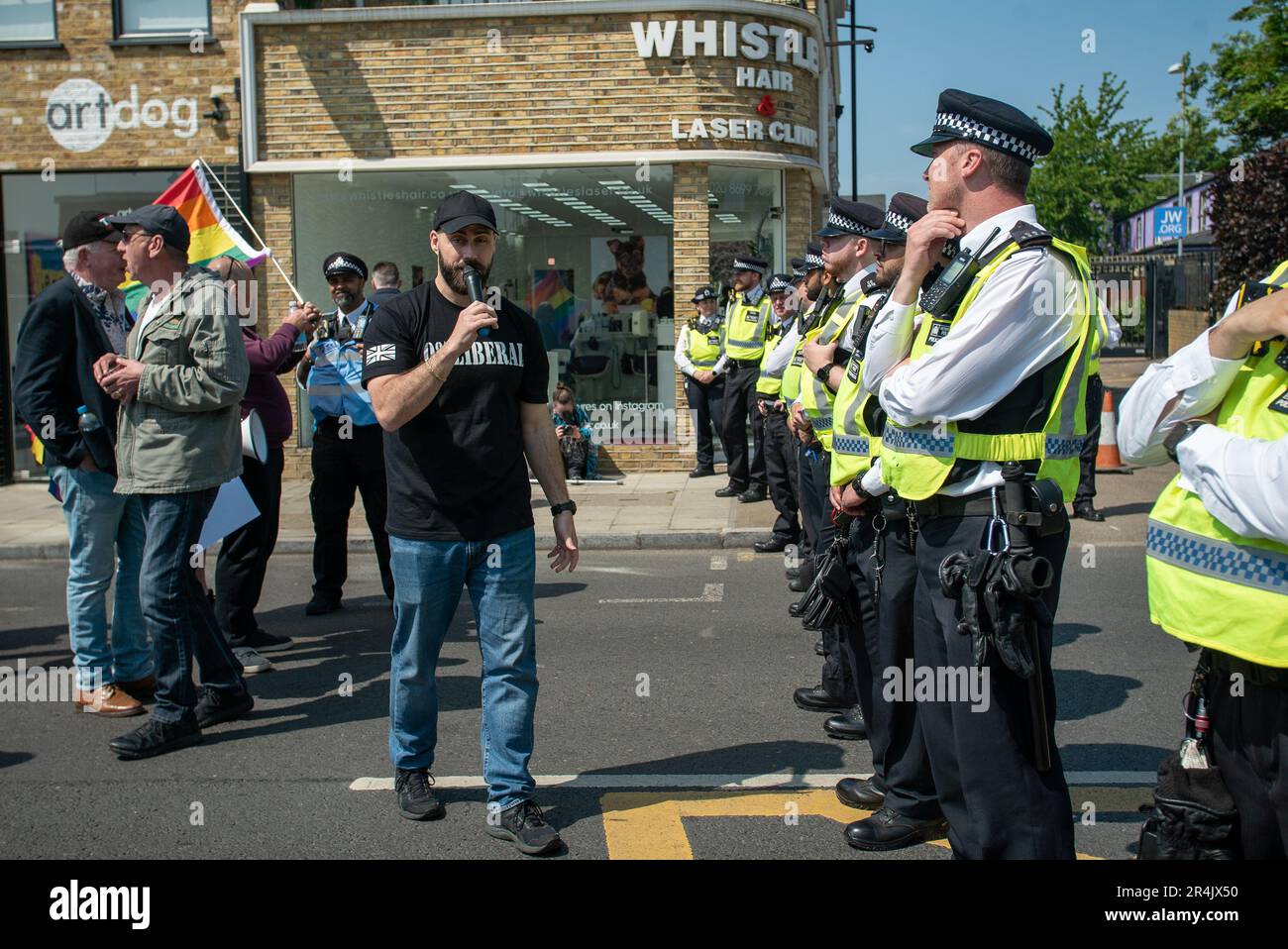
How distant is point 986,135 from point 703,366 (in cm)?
1071

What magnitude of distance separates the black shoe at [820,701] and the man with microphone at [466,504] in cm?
188

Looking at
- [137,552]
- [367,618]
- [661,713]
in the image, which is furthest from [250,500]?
[661,713]

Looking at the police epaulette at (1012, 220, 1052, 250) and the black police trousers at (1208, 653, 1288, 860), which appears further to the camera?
the police epaulette at (1012, 220, 1052, 250)

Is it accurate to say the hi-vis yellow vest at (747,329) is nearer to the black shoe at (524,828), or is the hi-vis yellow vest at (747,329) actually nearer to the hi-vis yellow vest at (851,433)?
the hi-vis yellow vest at (851,433)

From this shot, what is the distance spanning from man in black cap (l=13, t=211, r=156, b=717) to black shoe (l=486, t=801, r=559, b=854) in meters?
2.52

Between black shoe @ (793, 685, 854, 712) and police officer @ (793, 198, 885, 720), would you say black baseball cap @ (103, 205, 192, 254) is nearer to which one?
police officer @ (793, 198, 885, 720)

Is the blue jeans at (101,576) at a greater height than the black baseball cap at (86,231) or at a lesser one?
lesser

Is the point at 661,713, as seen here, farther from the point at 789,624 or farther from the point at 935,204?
the point at 935,204

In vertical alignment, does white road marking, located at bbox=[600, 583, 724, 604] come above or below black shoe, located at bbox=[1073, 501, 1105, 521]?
below

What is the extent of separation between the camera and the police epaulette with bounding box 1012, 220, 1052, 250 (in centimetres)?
341

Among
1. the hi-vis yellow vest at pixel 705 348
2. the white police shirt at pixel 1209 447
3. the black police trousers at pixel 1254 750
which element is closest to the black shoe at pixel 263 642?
the white police shirt at pixel 1209 447

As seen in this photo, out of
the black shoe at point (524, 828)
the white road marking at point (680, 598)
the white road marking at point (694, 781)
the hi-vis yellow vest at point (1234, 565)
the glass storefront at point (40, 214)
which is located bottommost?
the white road marking at point (694, 781)

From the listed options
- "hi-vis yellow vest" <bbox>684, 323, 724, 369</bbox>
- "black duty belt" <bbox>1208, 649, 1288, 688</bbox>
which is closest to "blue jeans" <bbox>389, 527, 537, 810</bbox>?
"black duty belt" <bbox>1208, 649, 1288, 688</bbox>

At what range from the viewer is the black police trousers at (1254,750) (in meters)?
2.81
